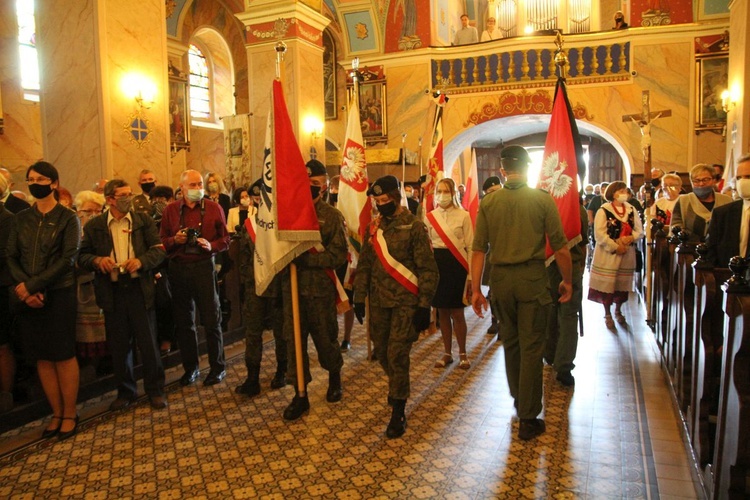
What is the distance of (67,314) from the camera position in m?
4.15

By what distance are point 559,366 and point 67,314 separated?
12.4 ft

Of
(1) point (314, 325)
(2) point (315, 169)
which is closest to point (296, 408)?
(1) point (314, 325)

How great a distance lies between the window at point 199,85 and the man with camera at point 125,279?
1394 centimetres

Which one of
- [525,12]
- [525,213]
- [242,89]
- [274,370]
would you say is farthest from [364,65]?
[525,213]

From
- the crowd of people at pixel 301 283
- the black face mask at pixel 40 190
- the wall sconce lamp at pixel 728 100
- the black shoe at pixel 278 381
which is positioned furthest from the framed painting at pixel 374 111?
the black face mask at pixel 40 190

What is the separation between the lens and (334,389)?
476cm

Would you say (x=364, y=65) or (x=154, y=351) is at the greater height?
(x=364, y=65)

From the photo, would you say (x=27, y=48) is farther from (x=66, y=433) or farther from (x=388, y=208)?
(x=388, y=208)

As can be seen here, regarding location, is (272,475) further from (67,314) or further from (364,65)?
(364,65)

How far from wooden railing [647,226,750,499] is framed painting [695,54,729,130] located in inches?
380

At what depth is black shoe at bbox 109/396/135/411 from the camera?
4602 mm

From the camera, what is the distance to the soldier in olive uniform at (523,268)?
388 centimetres

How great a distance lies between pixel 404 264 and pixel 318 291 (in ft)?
2.56

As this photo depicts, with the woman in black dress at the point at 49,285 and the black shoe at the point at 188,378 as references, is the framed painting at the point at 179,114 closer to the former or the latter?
the black shoe at the point at 188,378
